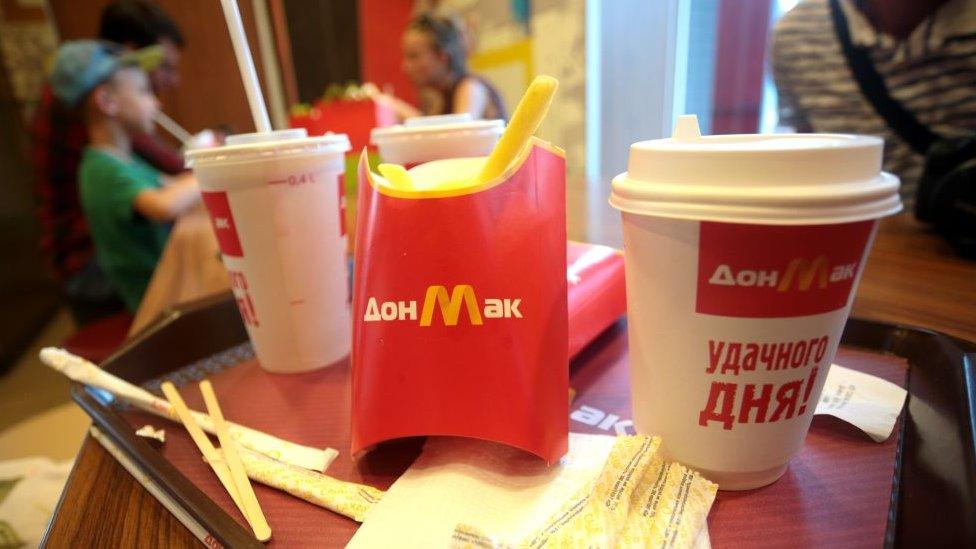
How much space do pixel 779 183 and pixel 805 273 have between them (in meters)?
0.06

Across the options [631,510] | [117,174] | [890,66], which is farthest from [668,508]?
[117,174]

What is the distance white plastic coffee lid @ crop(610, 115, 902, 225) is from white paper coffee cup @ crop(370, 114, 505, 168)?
0.39 m

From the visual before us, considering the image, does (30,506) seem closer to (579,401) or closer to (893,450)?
(579,401)

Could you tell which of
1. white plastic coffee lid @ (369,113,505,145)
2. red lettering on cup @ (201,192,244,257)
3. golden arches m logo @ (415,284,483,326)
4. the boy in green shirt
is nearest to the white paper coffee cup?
white plastic coffee lid @ (369,113,505,145)

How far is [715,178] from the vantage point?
0.34 m

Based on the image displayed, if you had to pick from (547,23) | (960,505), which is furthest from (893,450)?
(547,23)

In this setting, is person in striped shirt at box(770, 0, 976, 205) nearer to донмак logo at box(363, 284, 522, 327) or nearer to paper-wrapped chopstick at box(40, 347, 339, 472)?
донмак logo at box(363, 284, 522, 327)

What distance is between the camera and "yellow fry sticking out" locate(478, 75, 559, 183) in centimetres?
41

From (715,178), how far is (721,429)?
0.19 meters

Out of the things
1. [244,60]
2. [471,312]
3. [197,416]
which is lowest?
[197,416]

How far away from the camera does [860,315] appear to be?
62cm

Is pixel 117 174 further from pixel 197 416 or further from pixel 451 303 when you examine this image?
pixel 451 303

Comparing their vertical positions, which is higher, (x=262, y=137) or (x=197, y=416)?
(x=262, y=137)

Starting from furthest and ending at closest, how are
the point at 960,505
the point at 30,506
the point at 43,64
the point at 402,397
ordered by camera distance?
the point at 43,64
the point at 30,506
the point at 402,397
the point at 960,505
